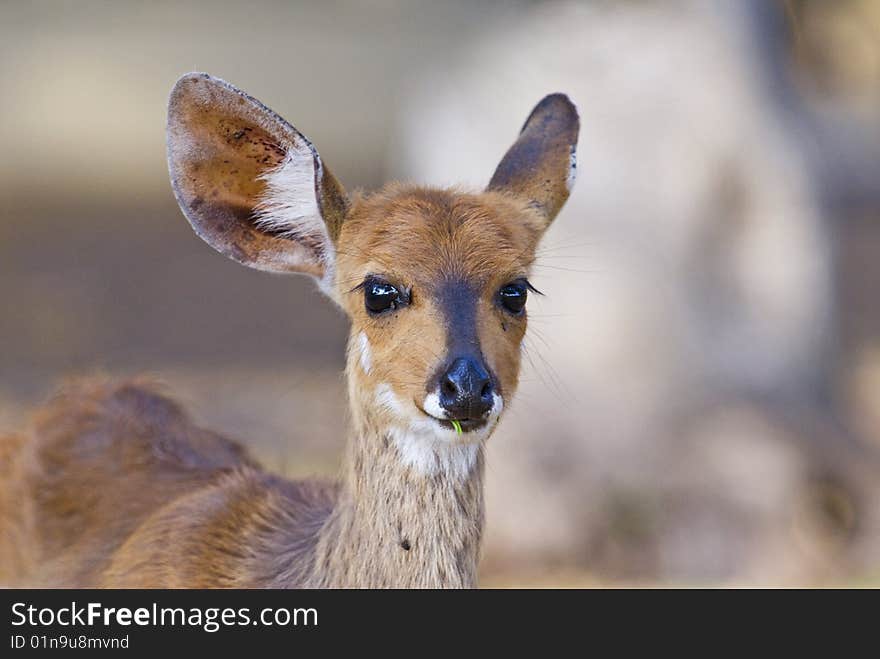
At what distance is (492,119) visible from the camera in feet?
31.7

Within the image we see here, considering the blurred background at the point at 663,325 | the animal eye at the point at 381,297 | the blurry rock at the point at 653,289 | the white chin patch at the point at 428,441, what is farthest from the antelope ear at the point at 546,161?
the blurry rock at the point at 653,289

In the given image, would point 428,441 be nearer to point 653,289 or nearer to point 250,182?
point 250,182

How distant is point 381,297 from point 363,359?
8.5 inches

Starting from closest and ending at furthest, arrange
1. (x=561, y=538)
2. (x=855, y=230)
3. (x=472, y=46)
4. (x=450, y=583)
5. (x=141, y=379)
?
(x=450, y=583) < (x=141, y=379) < (x=561, y=538) < (x=472, y=46) < (x=855, y=230)

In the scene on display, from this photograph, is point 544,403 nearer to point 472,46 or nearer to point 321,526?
point 472,46

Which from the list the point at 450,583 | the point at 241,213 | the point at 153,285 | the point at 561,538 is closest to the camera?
the point at 450,583

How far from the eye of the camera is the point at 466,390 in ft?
13.9

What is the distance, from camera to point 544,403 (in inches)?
376

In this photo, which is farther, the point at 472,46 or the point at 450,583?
the point at 472,46

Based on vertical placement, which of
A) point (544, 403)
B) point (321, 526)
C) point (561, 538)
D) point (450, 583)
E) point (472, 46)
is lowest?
point (450, 583)

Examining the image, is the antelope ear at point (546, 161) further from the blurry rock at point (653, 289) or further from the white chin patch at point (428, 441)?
the blurry rock at point (653, 289)
